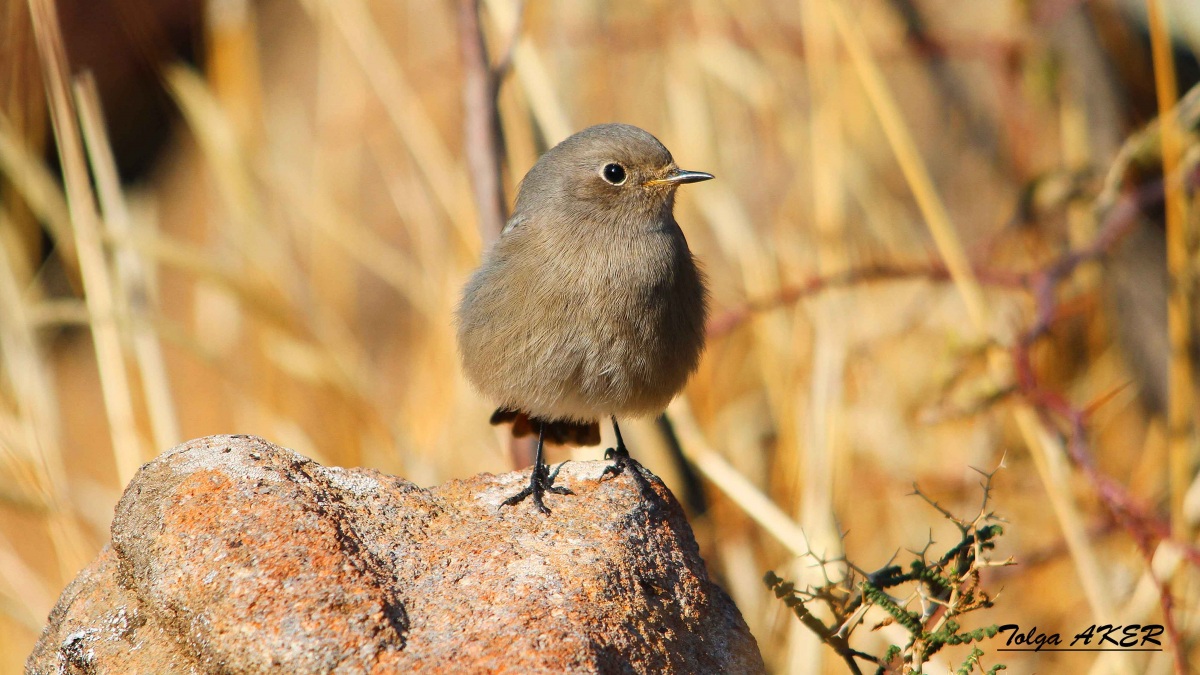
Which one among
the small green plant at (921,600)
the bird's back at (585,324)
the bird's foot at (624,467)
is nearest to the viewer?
the small green plant at (921,600)

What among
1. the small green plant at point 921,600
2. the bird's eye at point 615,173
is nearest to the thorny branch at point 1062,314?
the bird's eye at point 615,173

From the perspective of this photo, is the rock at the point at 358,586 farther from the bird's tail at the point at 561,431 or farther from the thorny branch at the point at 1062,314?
the thorny branch at the point at 1062,314

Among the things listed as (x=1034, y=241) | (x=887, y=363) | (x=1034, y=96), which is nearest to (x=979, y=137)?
(x=1034, y=96)

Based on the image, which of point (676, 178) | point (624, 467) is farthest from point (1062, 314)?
point (624, 467)

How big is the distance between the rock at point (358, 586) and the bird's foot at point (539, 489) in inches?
1.8

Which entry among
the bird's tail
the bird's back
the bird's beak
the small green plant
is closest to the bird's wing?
the bird's back

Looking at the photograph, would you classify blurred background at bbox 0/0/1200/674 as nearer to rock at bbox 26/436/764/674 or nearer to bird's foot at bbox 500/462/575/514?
bird's foot at bbox 500/462/575/514

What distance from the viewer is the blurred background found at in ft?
12.7

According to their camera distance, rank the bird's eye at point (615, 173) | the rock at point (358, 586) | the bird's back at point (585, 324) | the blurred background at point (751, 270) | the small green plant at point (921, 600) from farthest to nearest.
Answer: the blurred background at point (751, 270)
the bird's eye at point (615, 173)
the bird's back at point (585, 324)
the small green plant at point (921, 600)
the rock at point (358, 586)

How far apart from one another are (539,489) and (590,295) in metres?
0.77

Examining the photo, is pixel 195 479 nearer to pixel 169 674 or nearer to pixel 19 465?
pixel 169 674

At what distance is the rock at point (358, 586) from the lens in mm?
1837

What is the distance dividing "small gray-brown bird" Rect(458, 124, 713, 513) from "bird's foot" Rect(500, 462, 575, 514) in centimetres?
15

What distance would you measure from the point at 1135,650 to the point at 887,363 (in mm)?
2139
